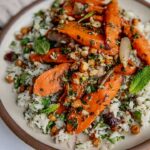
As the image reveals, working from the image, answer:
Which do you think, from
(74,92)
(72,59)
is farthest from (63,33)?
(74,92)

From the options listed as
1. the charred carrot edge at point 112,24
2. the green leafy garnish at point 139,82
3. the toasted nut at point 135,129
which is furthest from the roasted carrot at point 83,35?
the toasted nut at point 135,129

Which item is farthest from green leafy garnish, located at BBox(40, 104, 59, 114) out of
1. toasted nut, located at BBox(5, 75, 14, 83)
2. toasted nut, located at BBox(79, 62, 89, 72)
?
toasted nut, located at BBox(5, 75, 14, 83)

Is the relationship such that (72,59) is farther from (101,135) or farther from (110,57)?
(101,135)

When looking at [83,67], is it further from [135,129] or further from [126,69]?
[135,129]

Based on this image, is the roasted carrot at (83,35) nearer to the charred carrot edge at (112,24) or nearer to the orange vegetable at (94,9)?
the charred carrot edge at (112,24)

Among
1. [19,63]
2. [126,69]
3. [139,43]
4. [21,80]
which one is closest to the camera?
[126,69]

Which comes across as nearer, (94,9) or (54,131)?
(54,131)

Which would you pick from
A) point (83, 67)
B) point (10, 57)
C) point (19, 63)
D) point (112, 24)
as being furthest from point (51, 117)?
point (112, 24)

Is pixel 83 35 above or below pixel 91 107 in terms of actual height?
above
